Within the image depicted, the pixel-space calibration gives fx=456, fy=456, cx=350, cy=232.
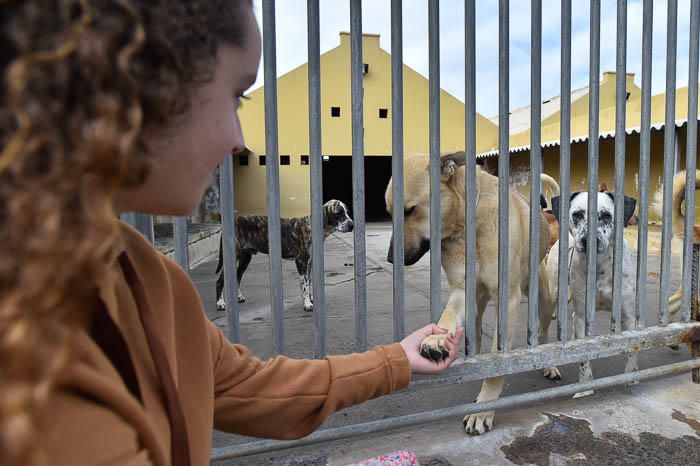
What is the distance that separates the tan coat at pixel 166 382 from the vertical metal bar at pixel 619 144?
5.67ft

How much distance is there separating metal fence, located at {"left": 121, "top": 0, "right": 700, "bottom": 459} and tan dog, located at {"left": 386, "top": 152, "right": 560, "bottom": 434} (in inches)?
12.9

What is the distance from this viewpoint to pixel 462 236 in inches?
112

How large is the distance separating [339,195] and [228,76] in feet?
87.7

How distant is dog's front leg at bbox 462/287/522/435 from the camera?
238 centimetres

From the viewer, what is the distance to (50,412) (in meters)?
0.51

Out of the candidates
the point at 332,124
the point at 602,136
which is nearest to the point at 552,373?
the point at 602,136

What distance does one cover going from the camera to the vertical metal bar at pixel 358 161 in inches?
72.9

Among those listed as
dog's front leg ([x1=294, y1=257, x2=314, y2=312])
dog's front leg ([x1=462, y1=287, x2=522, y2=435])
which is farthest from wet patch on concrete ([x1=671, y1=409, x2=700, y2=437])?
dog's front leg ([x1=294, y1=257, x2=314, y2=312])

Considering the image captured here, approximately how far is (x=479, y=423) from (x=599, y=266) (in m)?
1.79

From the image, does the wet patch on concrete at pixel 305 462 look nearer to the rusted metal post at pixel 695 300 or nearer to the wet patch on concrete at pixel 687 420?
the wet patch on concrete at pixel 687 420

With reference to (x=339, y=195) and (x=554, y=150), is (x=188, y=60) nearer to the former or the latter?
(x=554, y=150)

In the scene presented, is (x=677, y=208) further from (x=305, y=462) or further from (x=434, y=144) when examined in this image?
(x=305, y=462)

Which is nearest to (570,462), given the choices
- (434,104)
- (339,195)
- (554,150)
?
(434,104)

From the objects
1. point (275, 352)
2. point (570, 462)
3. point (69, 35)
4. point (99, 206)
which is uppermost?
point (69, 35)
